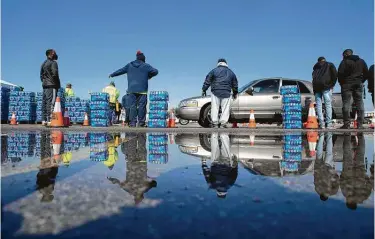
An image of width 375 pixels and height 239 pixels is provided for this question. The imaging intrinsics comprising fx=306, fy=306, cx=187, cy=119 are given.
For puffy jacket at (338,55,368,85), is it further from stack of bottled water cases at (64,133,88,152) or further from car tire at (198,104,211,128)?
stack of bottled water cases at (64,133,88,152)

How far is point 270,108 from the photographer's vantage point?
10.6 metres

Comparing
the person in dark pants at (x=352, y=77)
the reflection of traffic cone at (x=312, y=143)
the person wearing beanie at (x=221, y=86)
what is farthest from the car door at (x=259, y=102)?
the reflection of traffic cone at (x=312, y=143)

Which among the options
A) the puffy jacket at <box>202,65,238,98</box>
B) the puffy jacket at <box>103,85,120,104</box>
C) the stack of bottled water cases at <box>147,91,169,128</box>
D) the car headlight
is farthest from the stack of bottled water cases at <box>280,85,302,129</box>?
the puffy jacket at <box>103,85,120,104</box>

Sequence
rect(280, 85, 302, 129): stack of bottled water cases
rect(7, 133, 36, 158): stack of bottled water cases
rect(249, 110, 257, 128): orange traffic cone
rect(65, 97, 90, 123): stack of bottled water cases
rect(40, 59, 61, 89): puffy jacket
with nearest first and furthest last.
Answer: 1. rect(7, 133, 36, 158): stack of bottled water cases
2. rect(40, 59, 61, 89): puffy jacket
3. rect(280, 85, 302, 129): stack of bottled water cases
4. rect(249, 110, 257, 128): orange traffic cone
5. rect(65, 97, 90, 123): stack of bottled water cases

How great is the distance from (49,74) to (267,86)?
23.2ft

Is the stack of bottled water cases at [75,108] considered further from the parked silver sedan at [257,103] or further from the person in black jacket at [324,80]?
the person in black jacket at [324,80]

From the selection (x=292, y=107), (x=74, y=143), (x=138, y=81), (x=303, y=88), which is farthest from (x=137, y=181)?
(x=303, y=88)

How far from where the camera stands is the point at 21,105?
14.7 metres

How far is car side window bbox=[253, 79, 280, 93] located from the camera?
35.1ft

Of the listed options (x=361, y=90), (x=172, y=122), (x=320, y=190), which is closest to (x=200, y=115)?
(x=172, y=122)

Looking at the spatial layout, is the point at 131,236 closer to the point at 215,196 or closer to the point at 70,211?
the point at 70,211

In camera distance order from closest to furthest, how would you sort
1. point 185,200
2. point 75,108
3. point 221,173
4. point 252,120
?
point 185,200 < point 221,173 < point 252,120 < point 75,108

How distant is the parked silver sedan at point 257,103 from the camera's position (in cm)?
1055

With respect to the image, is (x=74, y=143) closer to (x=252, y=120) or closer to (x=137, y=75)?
(x=137, y=75)
